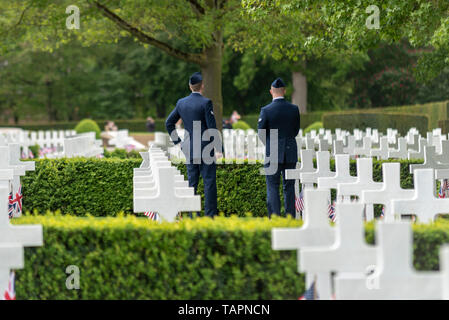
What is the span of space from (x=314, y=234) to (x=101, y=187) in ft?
23.3

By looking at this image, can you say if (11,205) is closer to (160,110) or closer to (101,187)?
(101,187)

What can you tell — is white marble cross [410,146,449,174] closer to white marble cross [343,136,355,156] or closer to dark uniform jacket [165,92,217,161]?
dark uniform jacket [165,92,217,161]

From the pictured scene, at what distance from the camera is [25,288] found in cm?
479

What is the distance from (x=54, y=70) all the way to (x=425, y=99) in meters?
24.7

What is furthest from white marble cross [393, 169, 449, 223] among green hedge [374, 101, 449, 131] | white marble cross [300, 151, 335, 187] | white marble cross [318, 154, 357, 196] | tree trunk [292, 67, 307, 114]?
tree trunk [292, 67, 307, 114]

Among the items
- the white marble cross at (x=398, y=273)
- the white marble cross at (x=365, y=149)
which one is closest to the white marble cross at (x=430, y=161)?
the white marble cross at (x=365, y=149)

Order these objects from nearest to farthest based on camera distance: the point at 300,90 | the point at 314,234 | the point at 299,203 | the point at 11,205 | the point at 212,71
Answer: the point at 314,234 → the point at 299,203 → the point at 11,205 → the point at 212,71 → the point at 300,90

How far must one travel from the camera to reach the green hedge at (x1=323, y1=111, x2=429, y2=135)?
72.0 ft

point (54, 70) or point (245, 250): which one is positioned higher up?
point (54, 70)

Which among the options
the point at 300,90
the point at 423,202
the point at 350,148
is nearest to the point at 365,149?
the point at 350,148

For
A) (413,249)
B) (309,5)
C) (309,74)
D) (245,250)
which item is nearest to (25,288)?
(245,250)

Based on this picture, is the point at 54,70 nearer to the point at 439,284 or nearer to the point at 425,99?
the point at 425,99

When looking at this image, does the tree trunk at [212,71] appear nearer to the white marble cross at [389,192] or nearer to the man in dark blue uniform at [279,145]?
the man in dark blue uniform at [279,145]

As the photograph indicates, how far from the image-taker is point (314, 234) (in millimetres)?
4238
